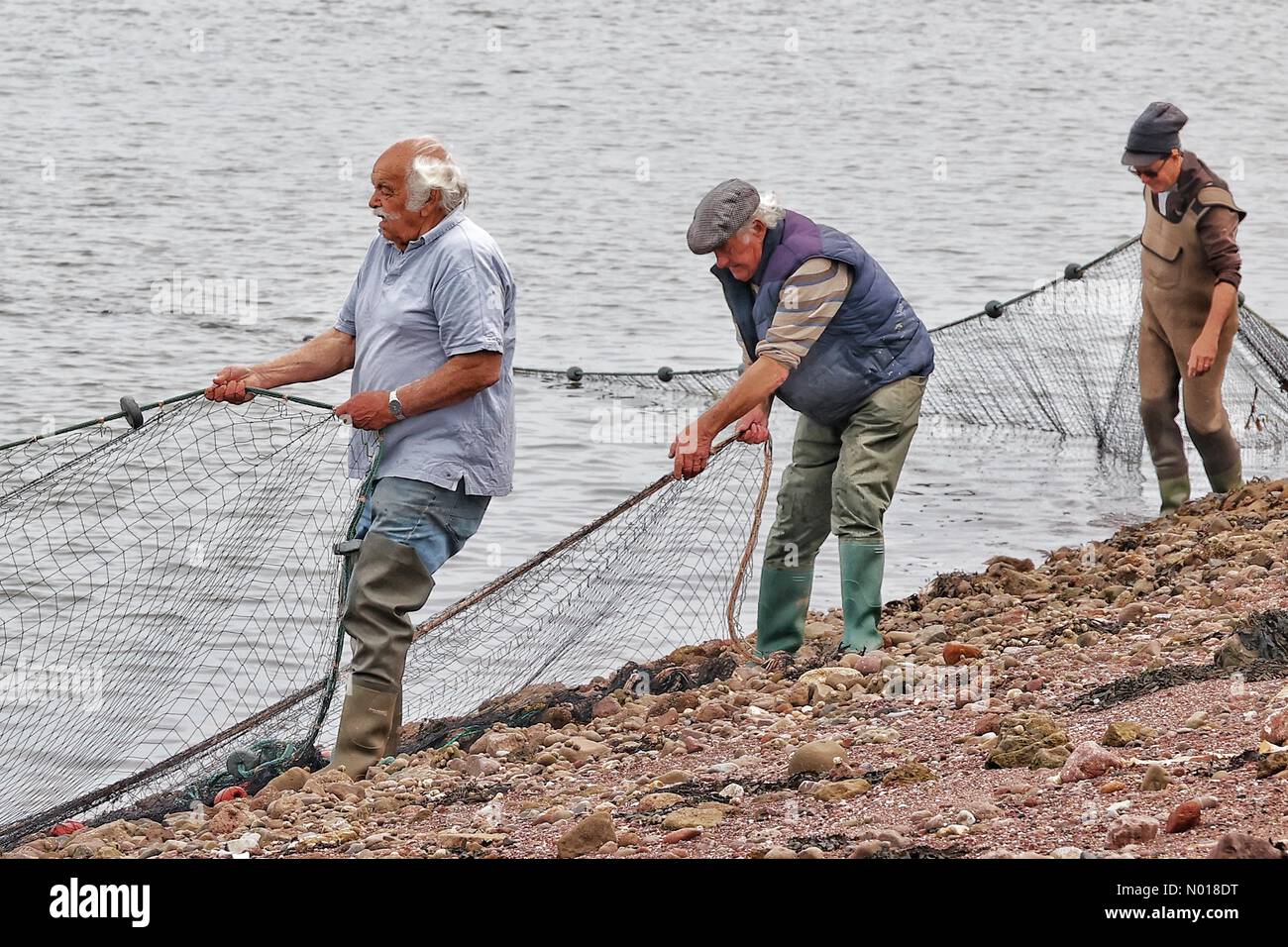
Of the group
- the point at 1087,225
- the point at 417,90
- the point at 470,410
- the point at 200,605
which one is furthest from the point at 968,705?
the point at 417,90

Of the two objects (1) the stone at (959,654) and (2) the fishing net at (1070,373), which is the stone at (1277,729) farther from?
(2) the fishing net at (1070,373)

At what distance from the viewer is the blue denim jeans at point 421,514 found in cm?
577

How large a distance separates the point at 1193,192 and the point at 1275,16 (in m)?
31.3

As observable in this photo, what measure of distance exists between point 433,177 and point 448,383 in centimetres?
60

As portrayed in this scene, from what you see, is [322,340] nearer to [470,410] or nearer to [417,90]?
[470,410]

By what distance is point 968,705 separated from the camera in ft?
19.4

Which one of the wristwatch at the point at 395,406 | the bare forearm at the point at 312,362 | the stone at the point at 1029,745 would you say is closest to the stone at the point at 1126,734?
the stone at the point at 1029,745

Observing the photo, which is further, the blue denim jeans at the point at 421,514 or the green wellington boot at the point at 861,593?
the green wellington boot at the point at 861,593

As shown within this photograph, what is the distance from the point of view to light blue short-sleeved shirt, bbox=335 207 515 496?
5.67m

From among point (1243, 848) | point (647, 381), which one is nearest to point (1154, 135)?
point (1243, 848)

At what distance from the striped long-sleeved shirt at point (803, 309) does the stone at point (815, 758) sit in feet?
4.42

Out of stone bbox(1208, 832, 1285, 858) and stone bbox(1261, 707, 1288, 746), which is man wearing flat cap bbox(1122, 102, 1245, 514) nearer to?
stone bbox(1261, 707, 1288, 746)

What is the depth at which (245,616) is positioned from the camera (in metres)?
8.28

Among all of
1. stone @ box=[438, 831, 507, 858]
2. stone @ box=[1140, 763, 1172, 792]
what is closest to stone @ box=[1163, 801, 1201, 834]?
stone @ box=[1140, 763, 1172, 792]
